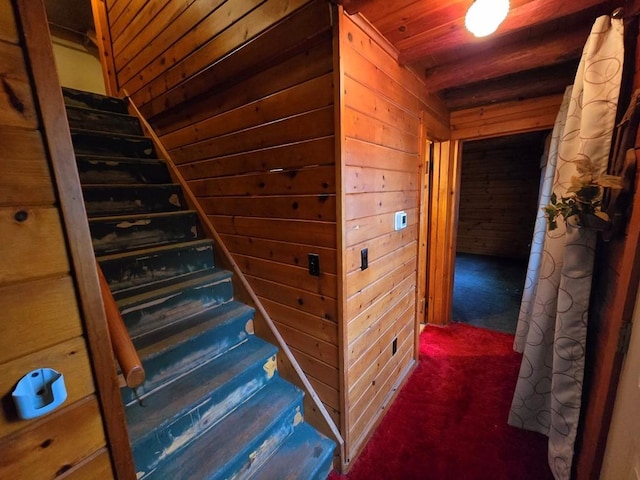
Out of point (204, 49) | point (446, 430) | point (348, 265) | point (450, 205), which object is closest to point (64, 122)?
point (348, 265)

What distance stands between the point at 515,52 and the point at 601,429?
78.0 inches

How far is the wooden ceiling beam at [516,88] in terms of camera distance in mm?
1908

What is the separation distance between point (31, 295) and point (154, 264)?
3.94 feet

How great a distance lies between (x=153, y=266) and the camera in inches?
65.1

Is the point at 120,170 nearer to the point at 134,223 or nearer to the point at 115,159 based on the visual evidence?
the point at 115,159

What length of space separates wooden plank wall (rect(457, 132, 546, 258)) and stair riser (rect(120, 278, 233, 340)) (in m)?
5.52

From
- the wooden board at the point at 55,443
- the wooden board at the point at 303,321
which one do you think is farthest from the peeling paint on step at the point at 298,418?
the wooden board at the point at 55,443

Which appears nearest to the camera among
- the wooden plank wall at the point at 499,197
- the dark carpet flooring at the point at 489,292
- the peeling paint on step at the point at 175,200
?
the peeling paint on step at the point at 175,200

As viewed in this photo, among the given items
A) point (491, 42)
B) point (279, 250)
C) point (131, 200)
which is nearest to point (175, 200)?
point (131, 200)

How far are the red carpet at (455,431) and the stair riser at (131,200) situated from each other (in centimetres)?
216

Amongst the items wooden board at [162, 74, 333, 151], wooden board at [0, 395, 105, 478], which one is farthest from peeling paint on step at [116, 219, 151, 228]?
wooden board at [0, 395, 105, 478]

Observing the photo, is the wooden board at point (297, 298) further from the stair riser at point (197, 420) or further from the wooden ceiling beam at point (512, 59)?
the wooden ceiling beam at point (512, 59)

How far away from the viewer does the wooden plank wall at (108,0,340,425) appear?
1209mm

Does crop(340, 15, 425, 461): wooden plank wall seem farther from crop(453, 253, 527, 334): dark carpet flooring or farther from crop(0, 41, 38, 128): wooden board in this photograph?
crop(453, 253, 527, 334): dark carpet flooring
